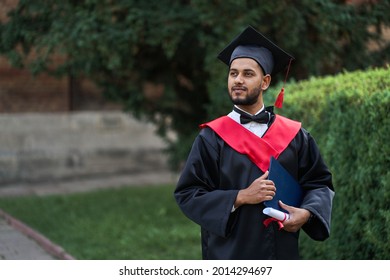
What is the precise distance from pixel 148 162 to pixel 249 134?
10.9 m

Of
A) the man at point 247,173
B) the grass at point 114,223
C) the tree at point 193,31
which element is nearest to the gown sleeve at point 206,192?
the man at point 247,173

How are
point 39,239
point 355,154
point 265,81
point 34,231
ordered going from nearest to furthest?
point 265,81 → point 355,154 → point 39,239 → point 34,231

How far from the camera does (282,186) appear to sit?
12.0ft

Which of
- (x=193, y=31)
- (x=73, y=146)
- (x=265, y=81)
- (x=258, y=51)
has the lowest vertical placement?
(x=73, y=146)

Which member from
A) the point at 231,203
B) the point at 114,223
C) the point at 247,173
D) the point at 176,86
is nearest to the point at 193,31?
the point at 176,86

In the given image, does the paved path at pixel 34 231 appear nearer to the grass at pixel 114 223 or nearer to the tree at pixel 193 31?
the grass at pixel 114 223

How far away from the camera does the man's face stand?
3648 millimetres

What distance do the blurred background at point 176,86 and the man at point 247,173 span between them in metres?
1.39

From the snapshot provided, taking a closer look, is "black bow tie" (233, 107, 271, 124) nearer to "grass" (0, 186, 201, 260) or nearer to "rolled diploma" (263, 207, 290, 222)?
"rolled diploma" (263, 207, 290, 222)

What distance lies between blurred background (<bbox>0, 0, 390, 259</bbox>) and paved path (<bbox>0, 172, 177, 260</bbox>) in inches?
21.8

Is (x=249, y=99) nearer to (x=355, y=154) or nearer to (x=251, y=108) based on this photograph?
(x=251, y=108)

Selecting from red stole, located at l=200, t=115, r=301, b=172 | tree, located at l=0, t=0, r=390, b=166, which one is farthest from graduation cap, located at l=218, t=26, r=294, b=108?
tree, located at l=0, t=0, r=390, b=166

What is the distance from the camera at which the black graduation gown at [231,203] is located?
3641mm

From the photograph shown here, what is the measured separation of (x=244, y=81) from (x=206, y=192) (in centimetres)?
58
